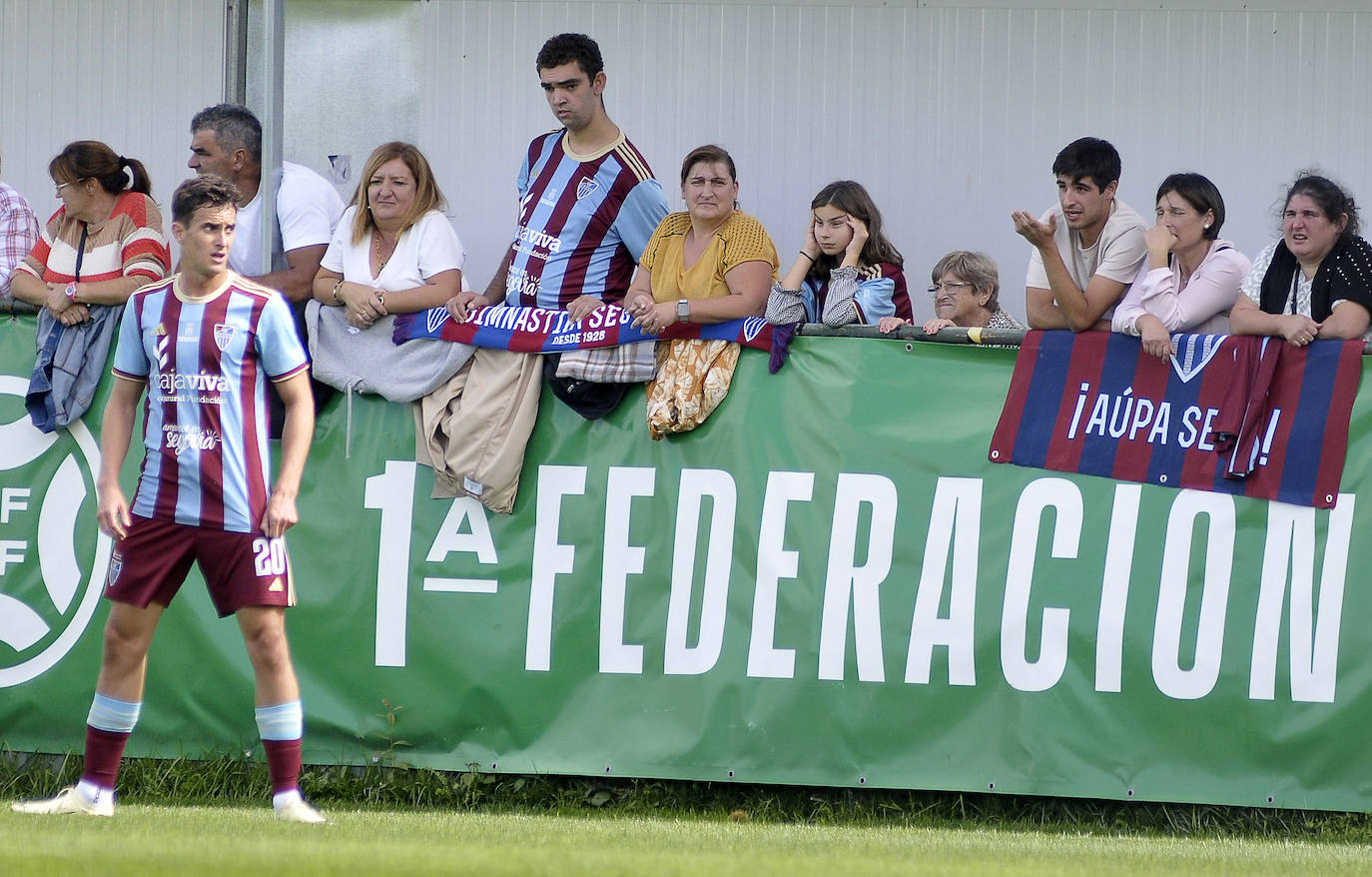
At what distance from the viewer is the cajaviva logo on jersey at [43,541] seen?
6.50 metres

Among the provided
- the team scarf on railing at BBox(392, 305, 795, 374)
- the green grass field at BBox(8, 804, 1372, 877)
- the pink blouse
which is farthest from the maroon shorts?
the pink blouse

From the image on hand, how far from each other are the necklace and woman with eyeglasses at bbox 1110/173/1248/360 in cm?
290

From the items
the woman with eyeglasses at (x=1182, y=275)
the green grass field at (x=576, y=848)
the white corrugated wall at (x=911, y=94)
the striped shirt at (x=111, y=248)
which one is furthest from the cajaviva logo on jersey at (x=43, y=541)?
the woman with eyeglasses at (x=1182, y=275)

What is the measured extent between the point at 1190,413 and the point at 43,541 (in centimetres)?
446

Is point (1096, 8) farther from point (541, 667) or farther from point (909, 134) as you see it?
point (541, 667)

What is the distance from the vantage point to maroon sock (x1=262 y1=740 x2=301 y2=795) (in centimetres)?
517

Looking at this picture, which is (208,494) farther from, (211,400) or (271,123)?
(271,123)

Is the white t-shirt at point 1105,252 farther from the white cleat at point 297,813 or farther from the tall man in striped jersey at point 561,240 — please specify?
the white cleat at point 297,813

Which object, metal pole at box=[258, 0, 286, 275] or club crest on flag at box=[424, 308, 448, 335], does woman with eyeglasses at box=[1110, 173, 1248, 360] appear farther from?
metal pole at box=[258, 0, 286, 275]

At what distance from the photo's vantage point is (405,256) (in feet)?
22.1

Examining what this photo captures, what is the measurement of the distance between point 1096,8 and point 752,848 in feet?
17.0

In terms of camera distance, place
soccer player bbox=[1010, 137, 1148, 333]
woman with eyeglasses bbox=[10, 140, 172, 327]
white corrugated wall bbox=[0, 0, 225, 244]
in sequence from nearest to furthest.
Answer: soccer player bbox=[1010, 137, 1148, 333], woman with eyeglasses bbox=[10, 140, 172, 327], white corrugated wall bbox=[0, 0, 225, 244]

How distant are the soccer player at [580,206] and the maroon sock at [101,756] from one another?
7.63 feet

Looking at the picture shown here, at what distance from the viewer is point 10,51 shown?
28.9ft
